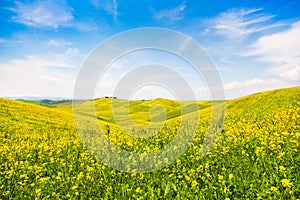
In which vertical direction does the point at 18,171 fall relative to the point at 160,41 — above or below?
below

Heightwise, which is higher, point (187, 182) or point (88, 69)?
point (88, 69)

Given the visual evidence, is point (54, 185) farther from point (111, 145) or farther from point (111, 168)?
point (111, 145)

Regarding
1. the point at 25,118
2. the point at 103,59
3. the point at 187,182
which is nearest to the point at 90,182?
the point at 187,182

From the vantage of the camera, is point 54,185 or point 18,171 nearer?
point 54,185

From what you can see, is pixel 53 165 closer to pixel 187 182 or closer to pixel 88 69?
pixel 88 69

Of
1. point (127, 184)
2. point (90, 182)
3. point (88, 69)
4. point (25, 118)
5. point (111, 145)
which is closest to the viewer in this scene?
point (127, 184)

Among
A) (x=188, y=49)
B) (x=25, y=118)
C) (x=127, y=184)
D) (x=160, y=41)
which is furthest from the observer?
(x=25, y=118)

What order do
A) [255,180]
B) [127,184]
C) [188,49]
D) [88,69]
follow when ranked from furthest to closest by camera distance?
[188,49] < [88,69] < [127,184] < [255,180]

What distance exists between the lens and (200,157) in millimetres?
9430

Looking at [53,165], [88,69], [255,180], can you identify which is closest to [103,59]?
[88,69]

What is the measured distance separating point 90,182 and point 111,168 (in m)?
1.33

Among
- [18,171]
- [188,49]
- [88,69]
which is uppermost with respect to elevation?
[188,49]

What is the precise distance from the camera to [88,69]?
350 inches

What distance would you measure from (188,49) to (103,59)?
3.33m
